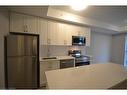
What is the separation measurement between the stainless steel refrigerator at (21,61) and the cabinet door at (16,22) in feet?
1.05

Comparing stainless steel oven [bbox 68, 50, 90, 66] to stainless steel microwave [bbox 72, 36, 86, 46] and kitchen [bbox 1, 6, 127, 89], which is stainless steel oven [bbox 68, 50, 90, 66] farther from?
stainless steel microwave [bbox 72, 36, 86, 46]

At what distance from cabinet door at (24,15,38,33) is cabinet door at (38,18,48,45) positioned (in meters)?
0.13

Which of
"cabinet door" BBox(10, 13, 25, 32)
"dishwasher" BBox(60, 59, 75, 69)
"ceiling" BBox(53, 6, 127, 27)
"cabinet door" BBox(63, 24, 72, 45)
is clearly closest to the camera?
"cabinet door" BBox(10, 13, 25, 32)

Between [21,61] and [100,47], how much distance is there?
4.46m

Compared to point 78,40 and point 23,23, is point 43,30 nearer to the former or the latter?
point 23,23

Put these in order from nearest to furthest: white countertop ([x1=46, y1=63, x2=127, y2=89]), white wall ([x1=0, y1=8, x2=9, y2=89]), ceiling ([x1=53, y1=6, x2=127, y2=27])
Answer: white countertop ([x1=46, y1=63, x2=127, y2=89])
white wall ([x1=0, y1=8, x2=9, y2=89])
ceiling ([x1=53, y1=6, x2=127, y2=27])

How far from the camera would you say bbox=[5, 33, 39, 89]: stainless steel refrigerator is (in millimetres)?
2279

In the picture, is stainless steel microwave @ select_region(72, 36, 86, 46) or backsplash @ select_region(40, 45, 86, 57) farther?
stainless steel microwave @ select_region(72, 36, 86, 46)

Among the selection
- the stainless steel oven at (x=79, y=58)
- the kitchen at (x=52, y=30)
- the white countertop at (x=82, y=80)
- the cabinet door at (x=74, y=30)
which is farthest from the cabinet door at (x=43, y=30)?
the white countertop at (x=82, y=80)

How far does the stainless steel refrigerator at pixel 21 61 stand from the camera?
2279mm

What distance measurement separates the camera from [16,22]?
2611mm

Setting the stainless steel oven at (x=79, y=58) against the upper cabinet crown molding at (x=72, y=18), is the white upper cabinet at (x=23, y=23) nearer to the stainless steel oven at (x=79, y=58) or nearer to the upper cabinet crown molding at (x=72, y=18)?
the upper cabinet crown molding at (x=72, y=18)

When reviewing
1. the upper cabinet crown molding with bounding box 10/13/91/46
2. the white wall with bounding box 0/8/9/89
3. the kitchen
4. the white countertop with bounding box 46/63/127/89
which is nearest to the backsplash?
the kitchen

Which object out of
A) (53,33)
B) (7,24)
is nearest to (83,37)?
(53,33)
